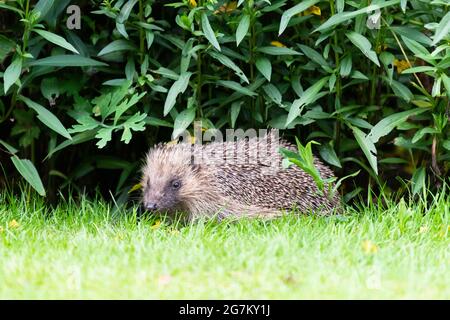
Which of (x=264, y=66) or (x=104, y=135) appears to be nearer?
(x=104, y=135)

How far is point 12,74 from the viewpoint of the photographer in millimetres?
7320

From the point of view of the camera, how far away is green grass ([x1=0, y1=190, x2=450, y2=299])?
5.33m

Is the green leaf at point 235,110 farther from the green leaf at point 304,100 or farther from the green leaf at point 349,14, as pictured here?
the green leaf at point 349,14

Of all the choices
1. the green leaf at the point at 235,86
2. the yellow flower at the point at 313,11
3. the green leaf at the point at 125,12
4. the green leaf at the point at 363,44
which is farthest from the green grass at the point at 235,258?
the yellow flower at the point at 313,11

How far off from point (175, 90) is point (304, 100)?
116 centimetres

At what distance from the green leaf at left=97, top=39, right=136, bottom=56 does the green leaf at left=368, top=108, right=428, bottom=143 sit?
7.71ft

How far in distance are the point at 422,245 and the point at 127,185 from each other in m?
3.52

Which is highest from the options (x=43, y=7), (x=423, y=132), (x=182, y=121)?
(x=43, y=7)

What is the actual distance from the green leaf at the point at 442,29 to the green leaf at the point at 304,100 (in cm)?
117

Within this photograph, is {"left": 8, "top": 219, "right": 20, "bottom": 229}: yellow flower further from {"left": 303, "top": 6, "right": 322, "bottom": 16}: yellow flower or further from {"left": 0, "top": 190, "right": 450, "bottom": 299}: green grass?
{"left": 303, "top": 6, "right": 322, "bottom": 16}: yellow flower

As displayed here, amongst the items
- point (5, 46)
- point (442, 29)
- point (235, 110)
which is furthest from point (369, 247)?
point (5, 46)

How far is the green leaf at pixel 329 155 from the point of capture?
8.03 meters

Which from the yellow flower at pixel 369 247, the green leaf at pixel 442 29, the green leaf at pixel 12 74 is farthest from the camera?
the green leaf at pixel 12 74

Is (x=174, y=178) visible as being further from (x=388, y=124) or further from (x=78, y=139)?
(x=388, y=124)
